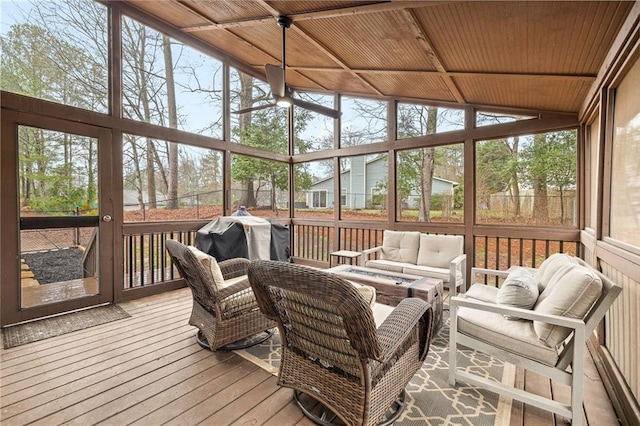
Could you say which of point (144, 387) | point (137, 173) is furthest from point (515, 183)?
point (137, 173)

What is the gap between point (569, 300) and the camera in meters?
1.80

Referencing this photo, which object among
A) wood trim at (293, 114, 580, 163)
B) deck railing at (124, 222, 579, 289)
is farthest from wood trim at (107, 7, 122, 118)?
wood trim at (293, 114, 580, 163)

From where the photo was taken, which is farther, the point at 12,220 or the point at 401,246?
the point at 401,246

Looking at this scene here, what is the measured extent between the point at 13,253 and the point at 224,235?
227 cm

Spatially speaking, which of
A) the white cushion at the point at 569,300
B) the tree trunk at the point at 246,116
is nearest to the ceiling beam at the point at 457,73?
the tree trunk at the point at 246,116

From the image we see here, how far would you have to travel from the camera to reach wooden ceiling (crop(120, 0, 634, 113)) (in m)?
2.16

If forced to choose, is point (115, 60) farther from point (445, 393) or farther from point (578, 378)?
point (578, 378)

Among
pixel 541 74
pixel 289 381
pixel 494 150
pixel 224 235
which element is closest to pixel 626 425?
pixel 289 381

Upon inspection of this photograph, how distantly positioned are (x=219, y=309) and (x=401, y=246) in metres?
3.09

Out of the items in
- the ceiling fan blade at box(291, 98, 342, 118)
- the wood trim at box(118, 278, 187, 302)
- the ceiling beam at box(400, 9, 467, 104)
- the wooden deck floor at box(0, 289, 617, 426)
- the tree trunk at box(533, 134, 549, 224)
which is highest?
the ceiling beam at box(400, 9, 467, 104)

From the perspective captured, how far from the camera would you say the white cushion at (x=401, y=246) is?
4457mm

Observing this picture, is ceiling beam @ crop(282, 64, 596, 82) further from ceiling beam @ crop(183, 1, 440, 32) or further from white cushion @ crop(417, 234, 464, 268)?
white cushion @ crop(417, 234, 464, 268)

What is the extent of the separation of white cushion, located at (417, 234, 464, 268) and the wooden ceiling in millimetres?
2066

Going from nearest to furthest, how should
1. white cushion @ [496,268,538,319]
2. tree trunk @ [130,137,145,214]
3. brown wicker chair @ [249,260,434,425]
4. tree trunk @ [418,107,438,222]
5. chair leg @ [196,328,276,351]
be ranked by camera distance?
brown wicker chair @ [249,260,434,425]
white cushion @ [496,268,538,319]
chair leg @ [196,328,276,351]
tree trunk @ [130,137,145,214]
tree trunk @ [418,107,438,222]
